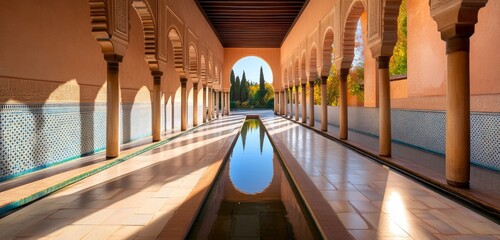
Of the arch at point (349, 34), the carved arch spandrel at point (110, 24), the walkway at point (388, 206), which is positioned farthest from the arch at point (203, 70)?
the walkway at point (388, 206)

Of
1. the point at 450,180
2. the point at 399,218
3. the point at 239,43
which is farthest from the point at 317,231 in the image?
the point at 239,43

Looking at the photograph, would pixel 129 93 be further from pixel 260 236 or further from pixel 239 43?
pixel 239 43

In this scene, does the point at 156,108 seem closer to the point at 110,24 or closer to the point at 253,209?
the point at 110,24

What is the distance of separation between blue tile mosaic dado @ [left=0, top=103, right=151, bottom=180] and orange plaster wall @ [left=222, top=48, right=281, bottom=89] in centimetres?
1525

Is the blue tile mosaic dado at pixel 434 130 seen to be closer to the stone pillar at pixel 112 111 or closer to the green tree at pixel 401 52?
the stone pillar at pixel 112 111

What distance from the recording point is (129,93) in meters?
7.15

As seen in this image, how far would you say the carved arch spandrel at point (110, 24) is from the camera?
4555 mm

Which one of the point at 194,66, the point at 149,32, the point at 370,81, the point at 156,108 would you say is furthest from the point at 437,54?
the point at 194,66

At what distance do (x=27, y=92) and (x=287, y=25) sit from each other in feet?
41.9

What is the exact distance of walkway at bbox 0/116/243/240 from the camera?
234 cm

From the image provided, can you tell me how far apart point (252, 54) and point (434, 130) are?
53.1ft

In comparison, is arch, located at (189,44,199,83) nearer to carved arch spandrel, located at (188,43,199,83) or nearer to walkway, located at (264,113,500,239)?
carved arch spandrel, located at (188,43,199,83)

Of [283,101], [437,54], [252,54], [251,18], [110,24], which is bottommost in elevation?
[283,101]

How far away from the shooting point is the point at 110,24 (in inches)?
184
